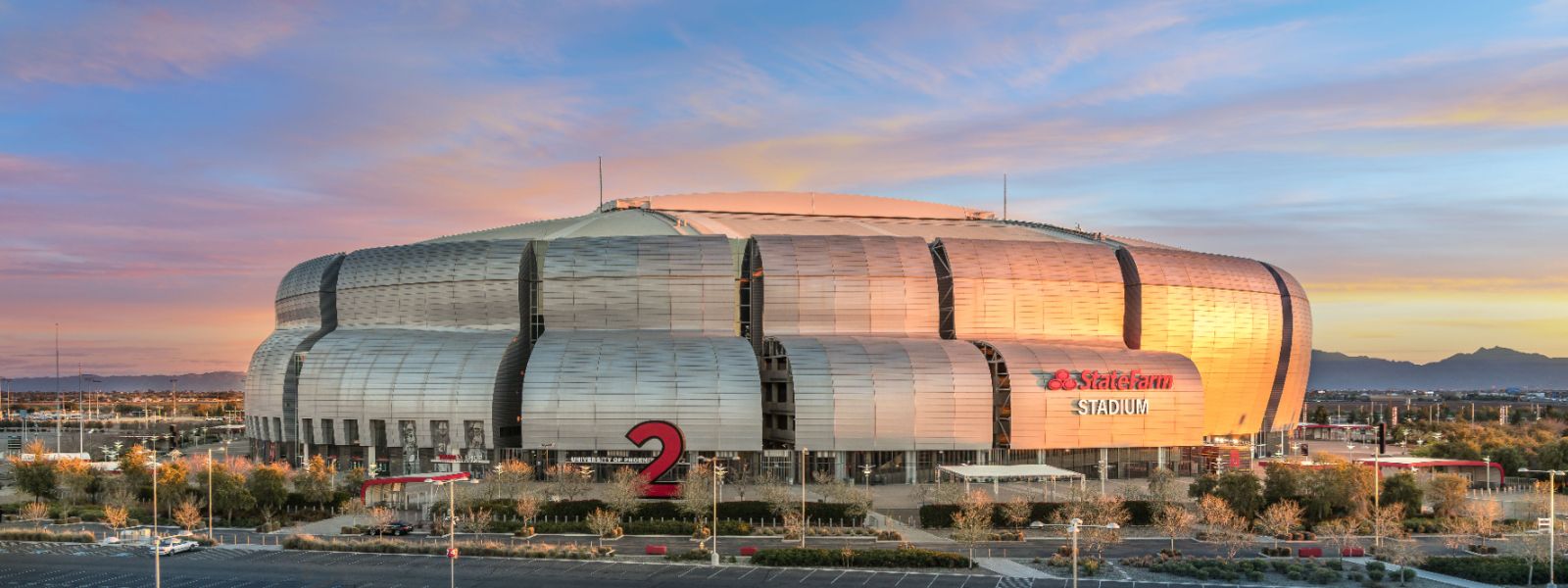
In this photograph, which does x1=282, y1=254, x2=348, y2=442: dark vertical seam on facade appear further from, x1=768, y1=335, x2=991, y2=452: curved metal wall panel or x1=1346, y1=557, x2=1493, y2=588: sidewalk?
x1=1346, y1=557, x2=1493, y2=588: sidewalk

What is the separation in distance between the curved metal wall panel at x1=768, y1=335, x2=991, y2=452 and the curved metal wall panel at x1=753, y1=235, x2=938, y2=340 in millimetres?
8634

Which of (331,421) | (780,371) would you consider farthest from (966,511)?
(331,421)

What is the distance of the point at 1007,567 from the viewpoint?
66688mm

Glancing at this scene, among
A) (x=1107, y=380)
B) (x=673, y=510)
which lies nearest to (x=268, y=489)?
(x=673, y=510)

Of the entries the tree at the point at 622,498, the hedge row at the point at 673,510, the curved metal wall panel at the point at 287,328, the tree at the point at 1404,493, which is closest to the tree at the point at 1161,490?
the tree at the point at 1404,493

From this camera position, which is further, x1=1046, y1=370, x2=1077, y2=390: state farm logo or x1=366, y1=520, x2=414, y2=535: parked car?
x1=1046, y1=370, x2=1077, y2=390: state farm logo

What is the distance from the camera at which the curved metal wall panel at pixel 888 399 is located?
10544cm

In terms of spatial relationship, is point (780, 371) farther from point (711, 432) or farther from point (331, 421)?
point (331, 421)

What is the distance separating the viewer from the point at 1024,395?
361ft

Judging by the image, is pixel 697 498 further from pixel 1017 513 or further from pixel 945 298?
pixel 945 298

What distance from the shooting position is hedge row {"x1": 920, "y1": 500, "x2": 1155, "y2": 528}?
268 ft

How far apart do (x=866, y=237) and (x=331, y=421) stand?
57474 millimetres

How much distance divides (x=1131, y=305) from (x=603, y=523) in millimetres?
75649

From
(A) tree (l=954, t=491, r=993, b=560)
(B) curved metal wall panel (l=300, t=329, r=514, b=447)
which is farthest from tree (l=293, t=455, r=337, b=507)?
(A) tree (l=954, t=491, r=993, b=560)
